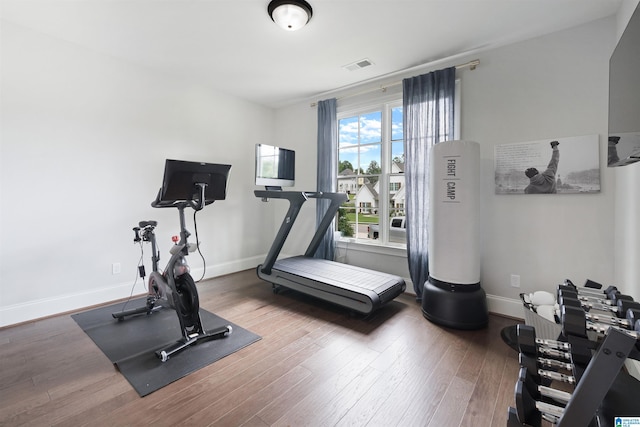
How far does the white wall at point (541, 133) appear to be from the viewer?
2.46 m

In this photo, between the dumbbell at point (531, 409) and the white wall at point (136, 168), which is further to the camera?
the white wall at point (136, 168)

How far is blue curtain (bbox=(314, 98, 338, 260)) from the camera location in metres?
4.18

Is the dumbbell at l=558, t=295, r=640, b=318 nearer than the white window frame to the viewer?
Yes

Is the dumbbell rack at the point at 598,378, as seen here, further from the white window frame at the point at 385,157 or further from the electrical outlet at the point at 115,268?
the electrical outlet at the point at 115,268

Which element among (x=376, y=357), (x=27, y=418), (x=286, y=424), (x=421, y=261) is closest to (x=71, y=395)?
(x=27, y=418)

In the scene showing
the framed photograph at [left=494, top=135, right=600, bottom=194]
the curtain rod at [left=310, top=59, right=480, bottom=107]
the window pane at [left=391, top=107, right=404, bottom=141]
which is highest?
the curtain rod at [left=310, top=59, right=480, bottom=107]

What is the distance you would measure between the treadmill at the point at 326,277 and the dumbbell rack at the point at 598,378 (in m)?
1.88

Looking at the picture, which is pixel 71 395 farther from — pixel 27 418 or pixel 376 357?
pixel 376 357

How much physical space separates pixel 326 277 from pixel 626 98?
2654 mm

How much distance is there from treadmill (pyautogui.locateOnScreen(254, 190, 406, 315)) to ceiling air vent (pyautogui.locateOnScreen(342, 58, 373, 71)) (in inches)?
62.3

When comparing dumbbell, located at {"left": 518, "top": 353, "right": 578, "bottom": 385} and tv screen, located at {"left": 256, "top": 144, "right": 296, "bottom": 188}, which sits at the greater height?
tv screen, located at {"left": 256, "top": 144, "right": 296, "bottom": 188}

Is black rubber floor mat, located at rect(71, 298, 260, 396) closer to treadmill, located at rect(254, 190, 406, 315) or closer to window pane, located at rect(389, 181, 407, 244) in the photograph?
treadmill, located at rect(254, 190, 406, 315)

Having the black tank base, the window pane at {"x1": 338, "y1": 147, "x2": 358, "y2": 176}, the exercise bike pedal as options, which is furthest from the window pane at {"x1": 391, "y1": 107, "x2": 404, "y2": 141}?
the exercise bike pedal

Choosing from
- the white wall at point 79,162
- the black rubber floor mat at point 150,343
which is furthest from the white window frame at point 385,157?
the white wall at point 79,162
